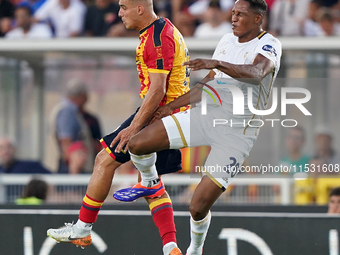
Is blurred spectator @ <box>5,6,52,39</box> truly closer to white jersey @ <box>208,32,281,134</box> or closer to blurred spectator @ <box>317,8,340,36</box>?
blurred spectator @ <box>317,8,340,36</box>

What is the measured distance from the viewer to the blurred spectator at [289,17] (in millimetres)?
8910

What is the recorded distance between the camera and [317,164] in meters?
8.41

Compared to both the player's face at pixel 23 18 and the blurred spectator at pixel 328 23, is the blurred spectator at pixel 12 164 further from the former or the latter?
the blurred spectator at pixel 328 23

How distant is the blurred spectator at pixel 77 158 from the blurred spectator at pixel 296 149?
2803 mm

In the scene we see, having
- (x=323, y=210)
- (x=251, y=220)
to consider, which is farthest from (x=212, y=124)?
(x=323, y=210)

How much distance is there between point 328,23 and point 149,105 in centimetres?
464

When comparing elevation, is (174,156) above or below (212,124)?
below

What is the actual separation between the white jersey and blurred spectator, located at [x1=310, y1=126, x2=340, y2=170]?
3617 millimetres

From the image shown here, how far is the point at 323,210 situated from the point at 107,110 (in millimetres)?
4172

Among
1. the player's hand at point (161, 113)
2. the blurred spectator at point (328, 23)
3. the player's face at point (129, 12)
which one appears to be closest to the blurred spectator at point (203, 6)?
the blurred spectator at point (328, 23)

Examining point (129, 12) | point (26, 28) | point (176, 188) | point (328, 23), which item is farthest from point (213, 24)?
point (129, 12)

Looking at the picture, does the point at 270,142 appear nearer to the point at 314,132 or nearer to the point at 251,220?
the point at 314,132

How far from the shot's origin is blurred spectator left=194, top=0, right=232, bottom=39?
9016 mm

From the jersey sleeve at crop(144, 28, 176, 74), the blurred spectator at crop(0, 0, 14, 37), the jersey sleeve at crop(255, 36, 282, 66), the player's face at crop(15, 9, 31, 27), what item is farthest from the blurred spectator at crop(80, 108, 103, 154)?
the jersey sleeve at crop(255, 36, 282, 66)
